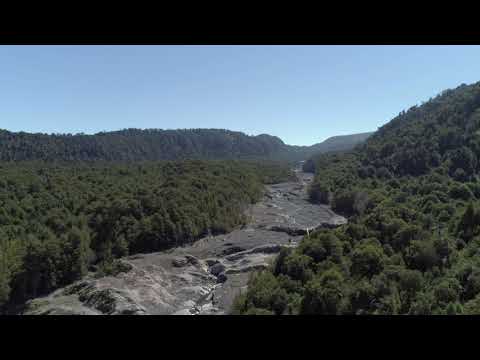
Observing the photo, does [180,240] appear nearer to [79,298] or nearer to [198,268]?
[198,268]

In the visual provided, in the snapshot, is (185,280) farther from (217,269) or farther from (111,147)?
(111,147)

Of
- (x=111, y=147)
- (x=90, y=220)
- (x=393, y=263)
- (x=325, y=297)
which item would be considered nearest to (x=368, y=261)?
(x=393, y=263)

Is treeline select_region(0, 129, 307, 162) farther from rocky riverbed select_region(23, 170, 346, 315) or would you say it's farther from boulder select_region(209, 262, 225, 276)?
boulder select_region(209, 262, 225, 276)

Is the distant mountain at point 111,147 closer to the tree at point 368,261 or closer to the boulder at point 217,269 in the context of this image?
the boulder at point 217,269

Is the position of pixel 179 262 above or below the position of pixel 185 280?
above

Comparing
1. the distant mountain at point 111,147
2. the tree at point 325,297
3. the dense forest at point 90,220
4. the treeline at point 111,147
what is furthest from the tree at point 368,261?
the treeline at point 111,147
